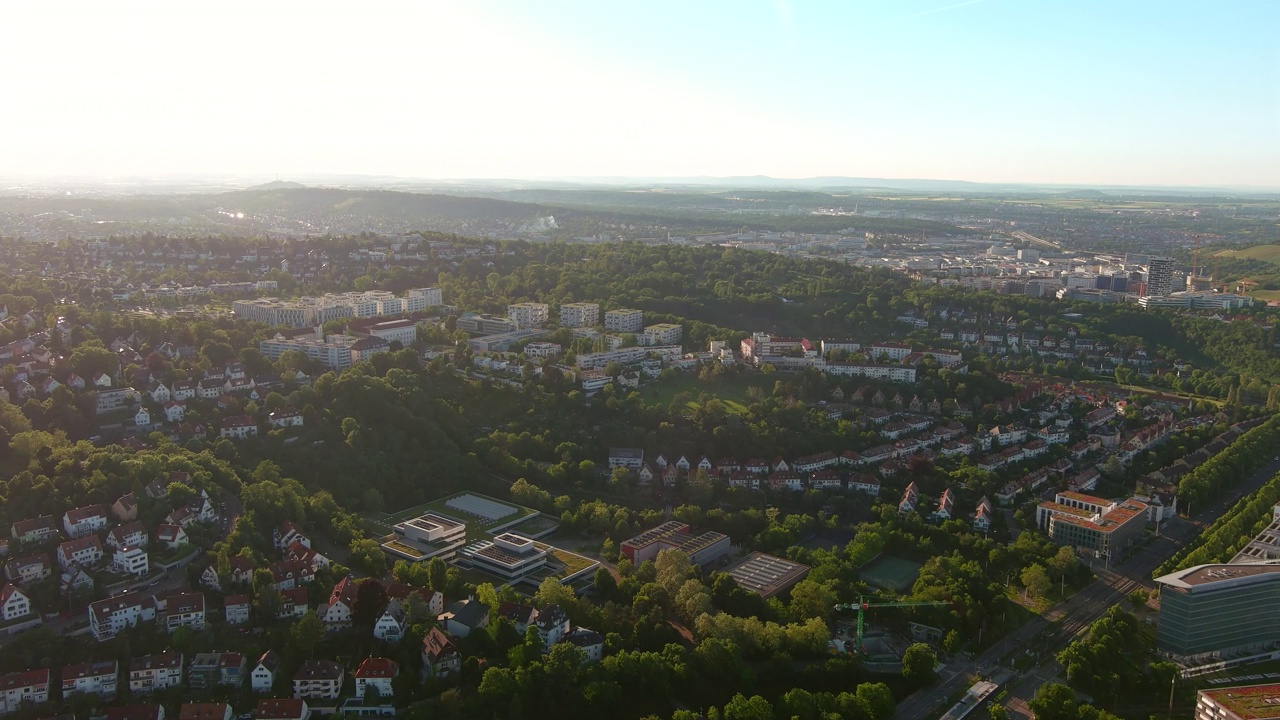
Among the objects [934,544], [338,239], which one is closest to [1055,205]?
[338,239]

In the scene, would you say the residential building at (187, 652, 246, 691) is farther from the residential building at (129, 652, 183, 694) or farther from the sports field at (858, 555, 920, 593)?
the sports field at (858, 555, 920, 593)

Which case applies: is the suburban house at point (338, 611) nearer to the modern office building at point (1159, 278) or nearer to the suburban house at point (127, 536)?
the suburban house at point (127, 536)

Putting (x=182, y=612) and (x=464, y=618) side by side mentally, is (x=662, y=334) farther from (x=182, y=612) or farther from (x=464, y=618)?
(x=182, y=612)

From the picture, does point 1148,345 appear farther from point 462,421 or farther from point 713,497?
point 462,421

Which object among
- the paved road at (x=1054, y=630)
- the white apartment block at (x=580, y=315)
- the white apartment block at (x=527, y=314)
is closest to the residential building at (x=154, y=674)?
the paved road at (x=1054, y=630)

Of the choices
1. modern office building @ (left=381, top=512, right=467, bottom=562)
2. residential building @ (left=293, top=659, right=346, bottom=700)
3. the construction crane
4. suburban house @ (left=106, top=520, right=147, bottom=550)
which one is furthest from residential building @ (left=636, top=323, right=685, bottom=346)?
residential building @ (left=293, top=659, right=346, bottom=700)

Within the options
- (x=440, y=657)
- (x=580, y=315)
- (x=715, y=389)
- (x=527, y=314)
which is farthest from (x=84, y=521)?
(x=580, y=315)
